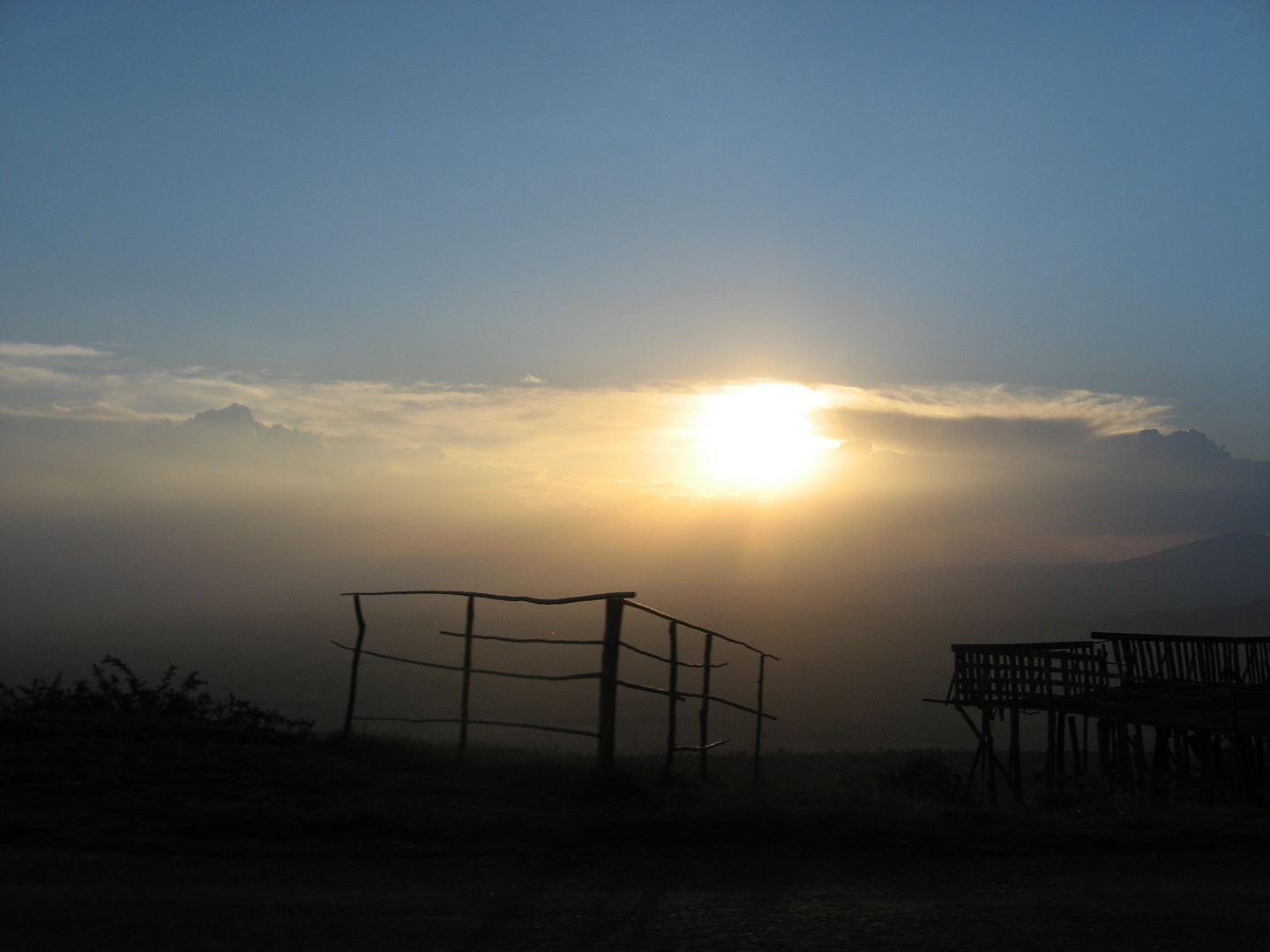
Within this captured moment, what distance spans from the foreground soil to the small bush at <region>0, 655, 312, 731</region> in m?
2.35

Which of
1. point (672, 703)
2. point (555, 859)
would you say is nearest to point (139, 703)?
point (672, 703)

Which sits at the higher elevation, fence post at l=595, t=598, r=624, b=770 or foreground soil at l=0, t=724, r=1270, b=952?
fence post at l=595, t=598, r=624, b=770

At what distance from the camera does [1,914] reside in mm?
5039

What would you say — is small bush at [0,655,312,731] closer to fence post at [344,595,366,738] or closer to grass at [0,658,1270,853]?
fence post at [344,595,366,738]

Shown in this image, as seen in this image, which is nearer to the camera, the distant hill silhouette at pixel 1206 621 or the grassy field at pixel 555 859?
the grassy field at pixel 555 859

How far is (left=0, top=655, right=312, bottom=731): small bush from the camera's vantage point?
1147cm

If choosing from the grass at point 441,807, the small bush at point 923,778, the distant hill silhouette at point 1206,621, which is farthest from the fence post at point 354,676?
the distant hill silhouette at point 1206,621

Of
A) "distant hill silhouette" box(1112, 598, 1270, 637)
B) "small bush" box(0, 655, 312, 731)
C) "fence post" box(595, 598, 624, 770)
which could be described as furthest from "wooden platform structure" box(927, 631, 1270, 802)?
"distant hill silhouette" box(1112, 598, 1270, 637)

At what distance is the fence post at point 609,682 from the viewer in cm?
859

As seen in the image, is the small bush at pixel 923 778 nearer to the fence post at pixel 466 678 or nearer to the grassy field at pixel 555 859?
the grassy field at pixel 555 859

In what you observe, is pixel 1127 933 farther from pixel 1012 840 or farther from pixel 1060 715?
pixel 1060 715

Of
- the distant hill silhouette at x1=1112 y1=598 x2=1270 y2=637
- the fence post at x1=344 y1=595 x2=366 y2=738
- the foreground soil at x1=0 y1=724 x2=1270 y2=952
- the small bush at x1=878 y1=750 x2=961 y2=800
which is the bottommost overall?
the small bush at x1=878 y1=750 x2=961 y2=800

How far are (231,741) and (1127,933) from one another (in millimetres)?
8836

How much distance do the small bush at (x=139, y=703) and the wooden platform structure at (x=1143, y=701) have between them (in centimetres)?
1122
